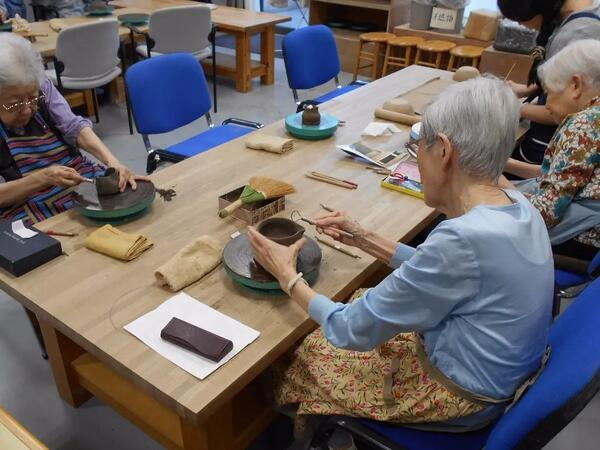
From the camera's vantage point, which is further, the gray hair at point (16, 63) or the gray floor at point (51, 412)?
the gray floor at point (51, 412)

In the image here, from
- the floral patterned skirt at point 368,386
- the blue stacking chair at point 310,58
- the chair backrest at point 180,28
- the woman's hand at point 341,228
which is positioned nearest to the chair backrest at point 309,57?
the blue stacking chair at point 310,58

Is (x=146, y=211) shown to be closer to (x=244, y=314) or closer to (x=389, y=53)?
(x=244, y=314)

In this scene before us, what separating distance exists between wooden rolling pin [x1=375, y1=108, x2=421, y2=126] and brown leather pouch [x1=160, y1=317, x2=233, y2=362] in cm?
161

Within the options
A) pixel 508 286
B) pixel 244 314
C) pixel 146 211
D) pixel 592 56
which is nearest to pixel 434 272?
pixel 508 286

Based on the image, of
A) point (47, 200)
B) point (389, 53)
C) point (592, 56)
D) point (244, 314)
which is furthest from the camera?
point (389, 53)

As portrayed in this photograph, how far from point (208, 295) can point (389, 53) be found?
15.3ft

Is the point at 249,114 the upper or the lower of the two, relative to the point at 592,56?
lower

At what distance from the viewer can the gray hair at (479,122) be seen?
102 centimetres

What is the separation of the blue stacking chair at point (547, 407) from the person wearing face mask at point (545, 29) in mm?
1342

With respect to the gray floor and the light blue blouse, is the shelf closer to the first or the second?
the gray floor

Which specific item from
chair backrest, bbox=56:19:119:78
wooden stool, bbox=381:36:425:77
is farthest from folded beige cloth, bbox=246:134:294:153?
wooden stool, bbox=381:36:425:77

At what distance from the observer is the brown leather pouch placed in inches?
42.5

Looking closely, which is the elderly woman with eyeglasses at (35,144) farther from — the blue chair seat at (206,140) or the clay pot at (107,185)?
the blue chair seat at (206,140)

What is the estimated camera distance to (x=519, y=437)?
955 mm
